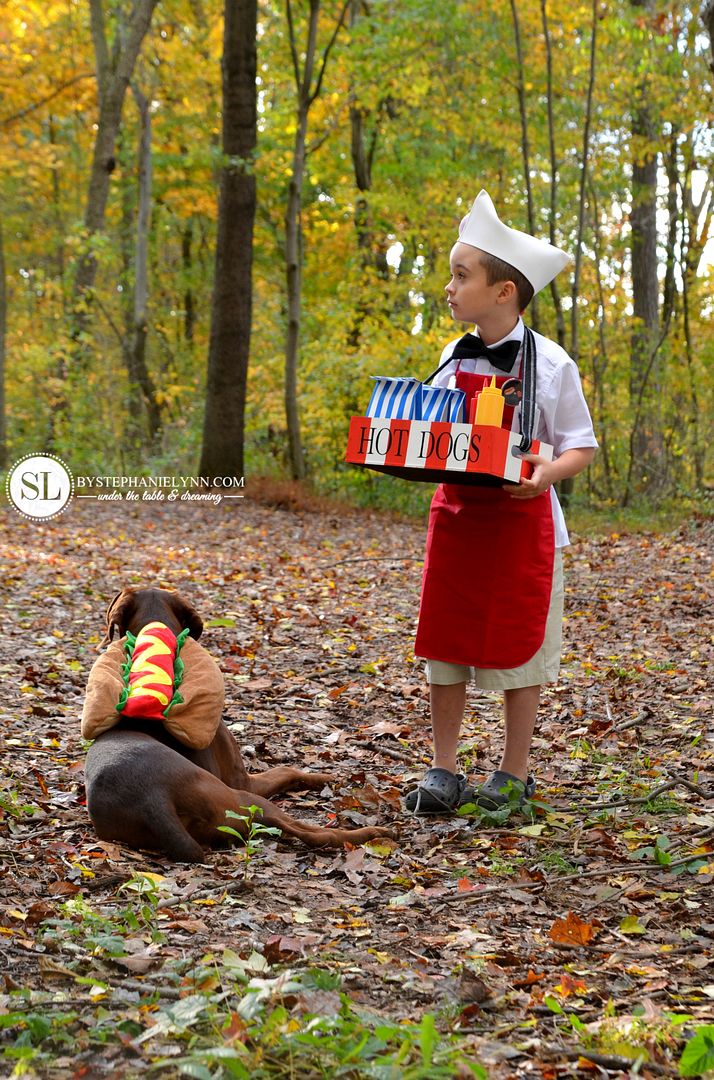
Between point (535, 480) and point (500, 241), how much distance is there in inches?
35.8

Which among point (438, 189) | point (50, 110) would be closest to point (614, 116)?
point (438, 189)

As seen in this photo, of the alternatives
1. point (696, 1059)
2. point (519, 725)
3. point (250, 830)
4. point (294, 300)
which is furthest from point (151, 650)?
point (294, 300)

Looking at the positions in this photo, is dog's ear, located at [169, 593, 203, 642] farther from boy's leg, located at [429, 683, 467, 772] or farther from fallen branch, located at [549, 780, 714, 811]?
fallen branch, located at [549, 780, 714, 811]

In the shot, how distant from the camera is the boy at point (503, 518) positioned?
396cm

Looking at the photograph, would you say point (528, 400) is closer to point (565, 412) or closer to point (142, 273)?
point (565, 412)

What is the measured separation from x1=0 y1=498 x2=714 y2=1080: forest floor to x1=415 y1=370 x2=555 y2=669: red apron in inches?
27.9

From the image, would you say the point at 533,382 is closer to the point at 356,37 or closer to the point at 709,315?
the point at 356,37

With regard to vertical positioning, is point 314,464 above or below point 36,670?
above

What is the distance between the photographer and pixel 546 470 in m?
3.80

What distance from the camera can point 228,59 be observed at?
14.0 metres

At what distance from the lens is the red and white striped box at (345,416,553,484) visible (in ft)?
11.9

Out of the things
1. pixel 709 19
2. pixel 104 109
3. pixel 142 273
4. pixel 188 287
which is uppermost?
pixel 104 109

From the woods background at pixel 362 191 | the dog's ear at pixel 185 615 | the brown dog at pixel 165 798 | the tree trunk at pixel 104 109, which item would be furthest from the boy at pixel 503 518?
the tree trunk at pixel 104 109

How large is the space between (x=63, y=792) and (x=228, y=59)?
1215 cm
